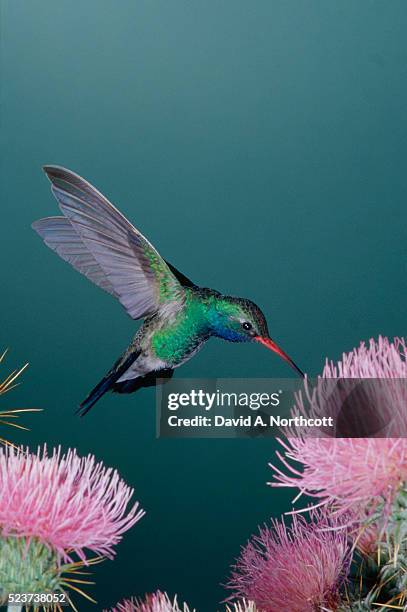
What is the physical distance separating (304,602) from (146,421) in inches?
36.8

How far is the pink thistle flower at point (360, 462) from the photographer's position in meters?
0.50

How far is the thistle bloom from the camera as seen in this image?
542 millimetres

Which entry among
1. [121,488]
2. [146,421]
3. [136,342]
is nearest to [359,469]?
[121,488]

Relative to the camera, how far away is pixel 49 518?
543mm

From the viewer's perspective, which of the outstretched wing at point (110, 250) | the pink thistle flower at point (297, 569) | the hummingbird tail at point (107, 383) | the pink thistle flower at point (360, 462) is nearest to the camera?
the pink thistle flower at point (360, 462)

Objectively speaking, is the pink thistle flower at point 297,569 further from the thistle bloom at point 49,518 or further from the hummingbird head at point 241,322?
the hummingbird head at point 241,322

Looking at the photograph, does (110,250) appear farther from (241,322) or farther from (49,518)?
(49,518)

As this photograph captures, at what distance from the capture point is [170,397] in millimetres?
1054

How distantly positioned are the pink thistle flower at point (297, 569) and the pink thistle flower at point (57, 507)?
20cm

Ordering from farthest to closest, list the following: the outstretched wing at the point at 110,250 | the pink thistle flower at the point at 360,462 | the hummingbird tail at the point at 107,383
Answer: the hummingbird tail at the point at 107,383
the outstretched wing at the point at 110,250
the pink thistle flower at the point at 360,462

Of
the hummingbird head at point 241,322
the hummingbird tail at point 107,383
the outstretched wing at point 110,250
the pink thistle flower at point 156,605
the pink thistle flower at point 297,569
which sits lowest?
the pink thistle flower at point 156,605

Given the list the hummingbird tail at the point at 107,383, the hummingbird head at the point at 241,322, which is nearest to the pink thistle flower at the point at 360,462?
the hummingbird head at the point at 241,322

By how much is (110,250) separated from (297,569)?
585mm

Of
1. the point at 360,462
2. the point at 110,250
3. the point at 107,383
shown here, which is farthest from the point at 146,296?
the point at 360,462
